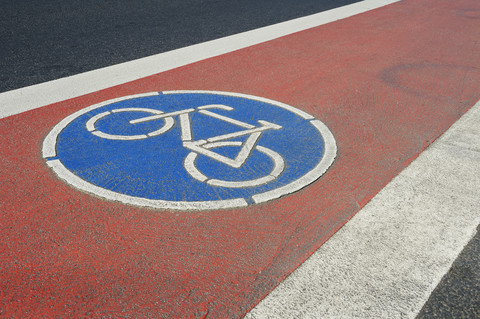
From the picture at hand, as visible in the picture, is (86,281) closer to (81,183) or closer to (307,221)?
(81,183)

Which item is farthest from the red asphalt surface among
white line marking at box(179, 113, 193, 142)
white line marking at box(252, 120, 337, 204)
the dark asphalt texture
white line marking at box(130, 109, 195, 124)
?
the dark asphalt texture

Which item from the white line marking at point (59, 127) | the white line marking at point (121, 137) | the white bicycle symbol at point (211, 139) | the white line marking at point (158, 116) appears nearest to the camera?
the white bicycle symbol at point (211, 139)

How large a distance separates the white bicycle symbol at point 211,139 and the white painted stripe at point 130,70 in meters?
0.95

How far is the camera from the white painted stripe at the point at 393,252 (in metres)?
2.73

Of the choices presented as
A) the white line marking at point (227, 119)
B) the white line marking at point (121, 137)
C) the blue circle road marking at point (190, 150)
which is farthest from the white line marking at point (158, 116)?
the white line marking at point (121, 137)

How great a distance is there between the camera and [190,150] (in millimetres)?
4492

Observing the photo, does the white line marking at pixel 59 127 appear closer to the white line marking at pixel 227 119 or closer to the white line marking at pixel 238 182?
the white line marking at pixel 227 119

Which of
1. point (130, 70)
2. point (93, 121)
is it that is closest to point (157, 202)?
point (93, 121)

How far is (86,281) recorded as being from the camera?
112 inches

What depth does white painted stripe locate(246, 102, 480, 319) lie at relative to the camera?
2.73 metres

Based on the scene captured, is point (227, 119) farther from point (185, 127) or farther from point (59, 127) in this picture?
point (59, 127)

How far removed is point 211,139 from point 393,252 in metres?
A: 2.11

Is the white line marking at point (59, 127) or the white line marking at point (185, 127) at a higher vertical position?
the white line marking at point (59, 127)

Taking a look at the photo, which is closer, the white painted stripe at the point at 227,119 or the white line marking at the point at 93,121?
the white line marking at the point at 93,121
